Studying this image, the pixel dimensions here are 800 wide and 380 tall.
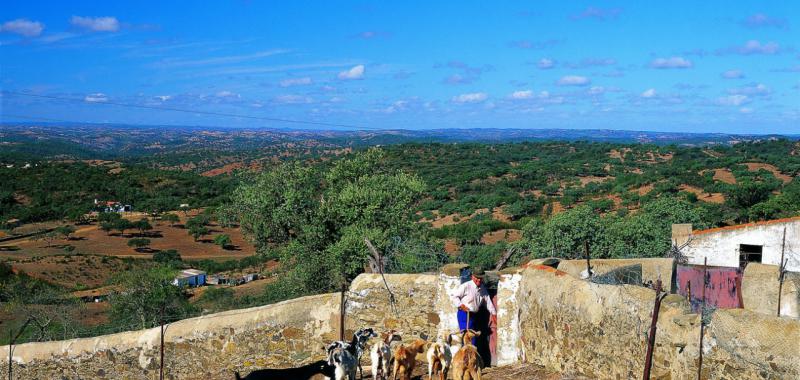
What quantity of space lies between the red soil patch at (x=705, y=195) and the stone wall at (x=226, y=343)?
42.3m

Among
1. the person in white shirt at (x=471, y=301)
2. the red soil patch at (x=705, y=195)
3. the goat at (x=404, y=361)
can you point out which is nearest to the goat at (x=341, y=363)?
the goat at (x=404, y=361)

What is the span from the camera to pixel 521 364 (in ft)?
33.9

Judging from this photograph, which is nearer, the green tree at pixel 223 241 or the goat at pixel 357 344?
the goat at pixel 357 344

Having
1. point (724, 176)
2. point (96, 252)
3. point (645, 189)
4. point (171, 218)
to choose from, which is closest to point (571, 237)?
point (645, 189)

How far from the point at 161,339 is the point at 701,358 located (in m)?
8.47

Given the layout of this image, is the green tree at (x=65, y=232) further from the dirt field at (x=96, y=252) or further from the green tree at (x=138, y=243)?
the green tree at (x=138, y=243)

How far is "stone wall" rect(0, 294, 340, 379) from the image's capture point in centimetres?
1157

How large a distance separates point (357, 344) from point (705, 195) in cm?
4693

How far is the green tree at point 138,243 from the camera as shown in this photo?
178 ft

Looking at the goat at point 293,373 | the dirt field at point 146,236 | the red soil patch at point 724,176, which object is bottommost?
the dirt field at point 146,236

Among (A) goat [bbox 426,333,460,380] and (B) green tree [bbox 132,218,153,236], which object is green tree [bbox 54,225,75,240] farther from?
(A) goat [bbox 426,333,460,380]

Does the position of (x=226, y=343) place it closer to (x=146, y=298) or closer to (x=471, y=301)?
(x=471, y=301)

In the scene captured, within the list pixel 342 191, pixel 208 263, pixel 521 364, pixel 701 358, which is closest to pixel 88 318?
pixel 342 191

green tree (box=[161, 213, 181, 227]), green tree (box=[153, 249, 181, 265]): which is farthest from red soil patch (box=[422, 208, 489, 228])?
green tree (box=[161, 213, 181, 227])
